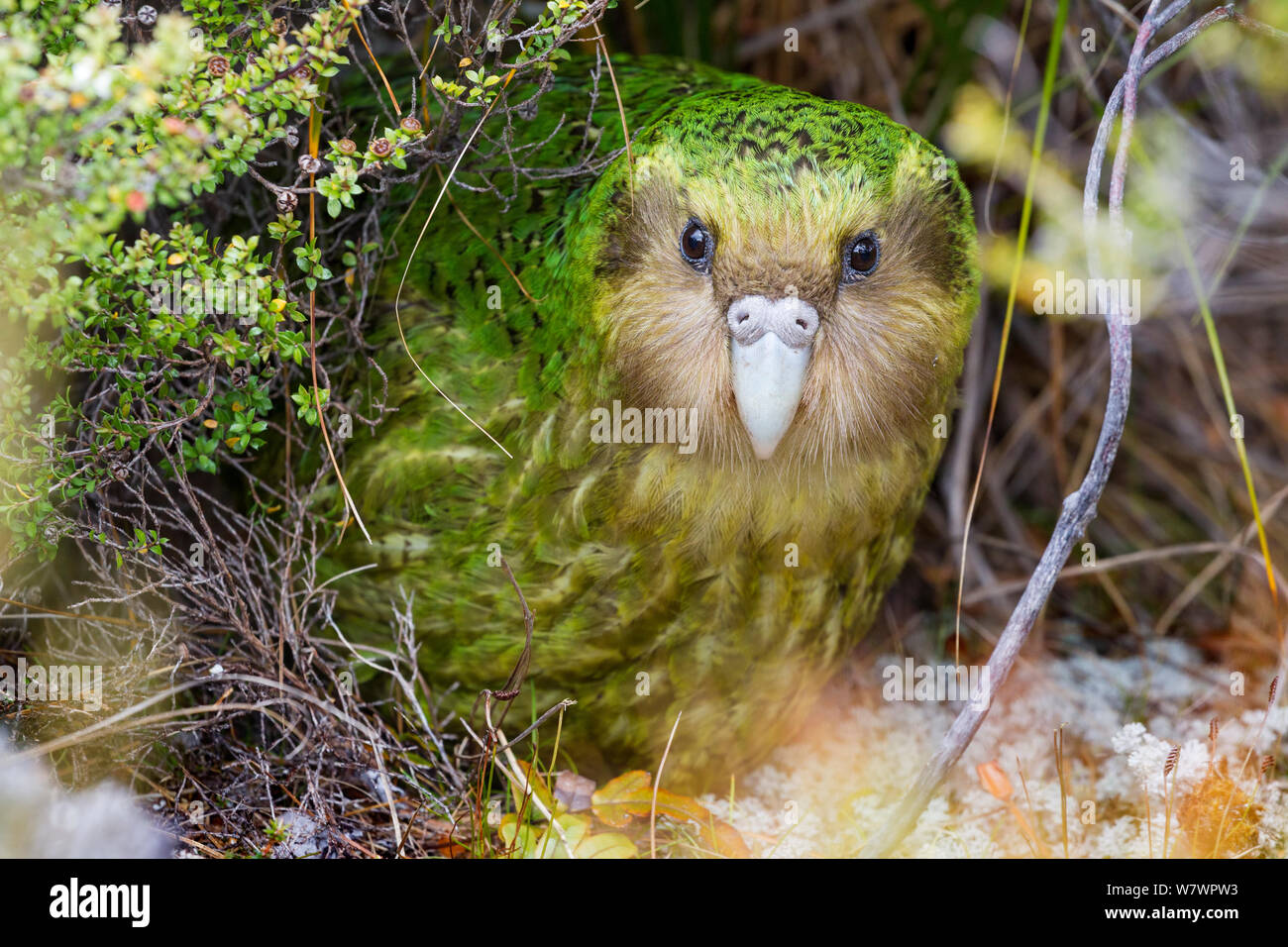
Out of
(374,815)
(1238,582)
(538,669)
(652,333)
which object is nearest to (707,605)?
(538,669)

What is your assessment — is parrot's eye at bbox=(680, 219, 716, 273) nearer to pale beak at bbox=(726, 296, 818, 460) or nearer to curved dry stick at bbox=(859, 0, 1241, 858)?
pale beak at bbox=(726, 296, 818, 460)

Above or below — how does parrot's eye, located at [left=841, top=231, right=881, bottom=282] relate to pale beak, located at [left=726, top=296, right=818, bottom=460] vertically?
above

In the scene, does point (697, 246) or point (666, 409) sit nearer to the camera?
point (697, 246)

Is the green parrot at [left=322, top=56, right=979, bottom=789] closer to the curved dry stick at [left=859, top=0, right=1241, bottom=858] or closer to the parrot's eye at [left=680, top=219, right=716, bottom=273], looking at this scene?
the parrot's eye at [left=680, top=219, right=716, bottom=273]

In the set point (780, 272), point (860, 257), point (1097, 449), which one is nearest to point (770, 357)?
point (780, 272)

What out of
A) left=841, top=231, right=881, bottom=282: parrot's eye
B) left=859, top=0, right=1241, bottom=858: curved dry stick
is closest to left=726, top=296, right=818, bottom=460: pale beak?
left=841, top=231, right=881, bottom=282: parrot's eye

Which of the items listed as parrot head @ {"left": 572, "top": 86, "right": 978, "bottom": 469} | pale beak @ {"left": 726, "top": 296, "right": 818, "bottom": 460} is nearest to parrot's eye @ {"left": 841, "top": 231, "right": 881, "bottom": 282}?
parrot head @ {"left": 572, "top": 86, "right": 978, "bottom": 469}

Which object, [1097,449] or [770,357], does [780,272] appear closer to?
[770,357]
